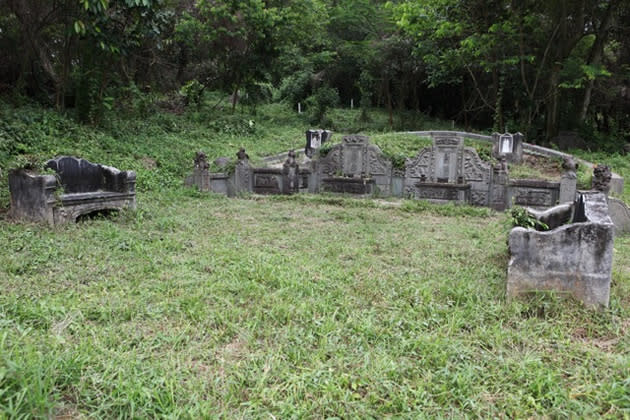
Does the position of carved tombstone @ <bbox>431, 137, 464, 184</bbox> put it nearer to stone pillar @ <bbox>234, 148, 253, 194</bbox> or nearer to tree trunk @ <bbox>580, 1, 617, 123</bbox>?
stone pillar @ <bbox>234, 148, 253, 194</bbox>

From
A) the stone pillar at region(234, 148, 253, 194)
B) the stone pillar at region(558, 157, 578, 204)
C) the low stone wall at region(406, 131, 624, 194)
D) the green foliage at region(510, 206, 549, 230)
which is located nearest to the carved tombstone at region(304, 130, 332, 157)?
the low stone wall at region(406, 131, 624, 194)

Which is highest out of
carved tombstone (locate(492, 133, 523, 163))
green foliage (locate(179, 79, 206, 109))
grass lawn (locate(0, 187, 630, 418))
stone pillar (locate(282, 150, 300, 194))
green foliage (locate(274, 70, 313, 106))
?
green foliage (locate(274, 70, 313, 106))

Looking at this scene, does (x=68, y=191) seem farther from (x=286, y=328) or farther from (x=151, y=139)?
(x=151, y=139)

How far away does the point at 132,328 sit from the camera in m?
3.17

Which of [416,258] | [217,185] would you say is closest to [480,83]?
[217,185]

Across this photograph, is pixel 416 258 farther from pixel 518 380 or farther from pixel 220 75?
pixel 220 75

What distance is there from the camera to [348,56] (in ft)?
75.6

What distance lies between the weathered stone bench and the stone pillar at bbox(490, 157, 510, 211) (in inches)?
297

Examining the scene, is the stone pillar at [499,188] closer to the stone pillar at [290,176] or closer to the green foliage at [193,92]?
the stone pillar at [290,176]

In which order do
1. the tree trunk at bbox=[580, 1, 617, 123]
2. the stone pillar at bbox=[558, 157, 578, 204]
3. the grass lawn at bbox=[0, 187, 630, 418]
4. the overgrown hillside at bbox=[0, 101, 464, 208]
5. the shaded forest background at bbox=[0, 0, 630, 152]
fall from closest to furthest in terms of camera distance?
1. the grass lawn at bbox=[0, 187, 630, 418]
2. the stone pillar at bbox=[558, 157, 578, 204]
3. the overgrown hillside at bbox=[0, 101, 464, 208]
4. the shaded forest background at bbox=[0, 0, 630, 152]
5. the tree trunk at bbox=[580, 1, 617, 123]

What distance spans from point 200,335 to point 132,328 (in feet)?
1.67

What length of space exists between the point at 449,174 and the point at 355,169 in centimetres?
232

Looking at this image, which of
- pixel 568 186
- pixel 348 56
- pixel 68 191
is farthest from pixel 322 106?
pixel 68 191

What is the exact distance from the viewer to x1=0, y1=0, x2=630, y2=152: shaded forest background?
39.9 feet
